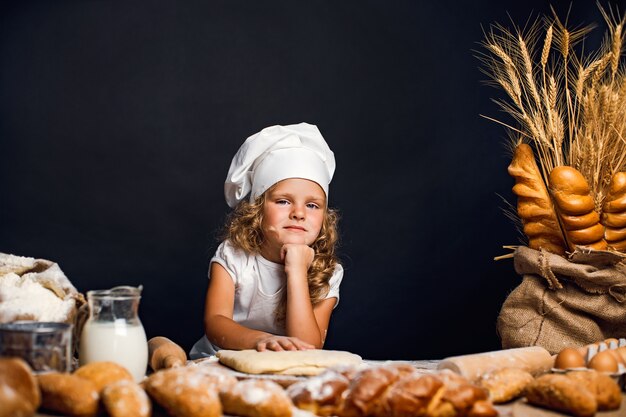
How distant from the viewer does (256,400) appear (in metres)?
1.25

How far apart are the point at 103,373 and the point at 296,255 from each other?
1.20 metres

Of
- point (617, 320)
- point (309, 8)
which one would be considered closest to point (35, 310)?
point (617, 320)

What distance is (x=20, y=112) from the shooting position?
140 inches

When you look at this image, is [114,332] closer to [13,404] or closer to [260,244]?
[13,404]

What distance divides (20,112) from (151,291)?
1.06m

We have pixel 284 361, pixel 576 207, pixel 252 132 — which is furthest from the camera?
pixel 252 132

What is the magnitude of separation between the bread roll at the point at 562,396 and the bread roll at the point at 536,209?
2.67 ft

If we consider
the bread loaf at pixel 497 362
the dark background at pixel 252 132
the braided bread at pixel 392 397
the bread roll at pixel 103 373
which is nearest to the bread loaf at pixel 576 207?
the bread loaf at pixel 497 362

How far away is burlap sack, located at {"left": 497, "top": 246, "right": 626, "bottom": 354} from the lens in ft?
6.77

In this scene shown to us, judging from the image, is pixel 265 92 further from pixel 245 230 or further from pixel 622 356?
pixel 622 356

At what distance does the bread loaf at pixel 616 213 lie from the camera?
6.92 ft

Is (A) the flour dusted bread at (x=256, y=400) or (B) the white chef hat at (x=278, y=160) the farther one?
(B) the white chef hat at (x=278, y=160)

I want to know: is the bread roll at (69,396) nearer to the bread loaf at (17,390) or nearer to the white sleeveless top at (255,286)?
the bread loaf at (17,390)

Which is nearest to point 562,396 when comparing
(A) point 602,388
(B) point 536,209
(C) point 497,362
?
(A) point 602,388
